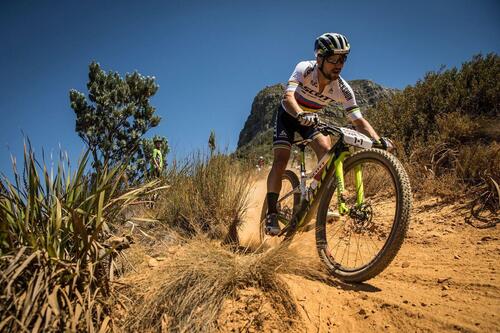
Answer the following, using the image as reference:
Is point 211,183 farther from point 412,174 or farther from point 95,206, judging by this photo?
point 412,174

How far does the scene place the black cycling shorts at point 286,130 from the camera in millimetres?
3705

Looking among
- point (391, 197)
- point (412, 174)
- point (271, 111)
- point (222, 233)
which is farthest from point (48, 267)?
point (271, 111)

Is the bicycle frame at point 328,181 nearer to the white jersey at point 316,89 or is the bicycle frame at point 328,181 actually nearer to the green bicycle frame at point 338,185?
the green bicycle frame at point 338,185

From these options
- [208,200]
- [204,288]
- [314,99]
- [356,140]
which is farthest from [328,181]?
[208,200]

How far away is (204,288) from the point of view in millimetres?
1938

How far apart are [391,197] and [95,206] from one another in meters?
4.15

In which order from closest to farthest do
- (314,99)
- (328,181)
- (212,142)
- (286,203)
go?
(328,181) < (314,99) < (286,203) < (212,142)

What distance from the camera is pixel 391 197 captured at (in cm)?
485

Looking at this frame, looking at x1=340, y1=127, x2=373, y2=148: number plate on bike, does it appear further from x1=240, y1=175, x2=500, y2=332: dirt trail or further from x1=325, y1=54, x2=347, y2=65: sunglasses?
x1=240, y1=175, x2=500, y2=332: dirt trail

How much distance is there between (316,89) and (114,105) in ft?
49.8

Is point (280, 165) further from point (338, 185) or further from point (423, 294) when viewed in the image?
point (423, 294)

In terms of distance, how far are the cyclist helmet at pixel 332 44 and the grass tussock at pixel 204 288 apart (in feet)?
6.63

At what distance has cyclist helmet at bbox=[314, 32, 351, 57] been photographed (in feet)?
10.4

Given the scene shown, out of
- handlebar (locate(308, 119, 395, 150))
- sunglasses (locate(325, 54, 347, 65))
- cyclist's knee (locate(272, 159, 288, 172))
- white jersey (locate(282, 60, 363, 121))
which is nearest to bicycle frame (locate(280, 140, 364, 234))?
handlebar (locate(308, 119, 395, 150))
